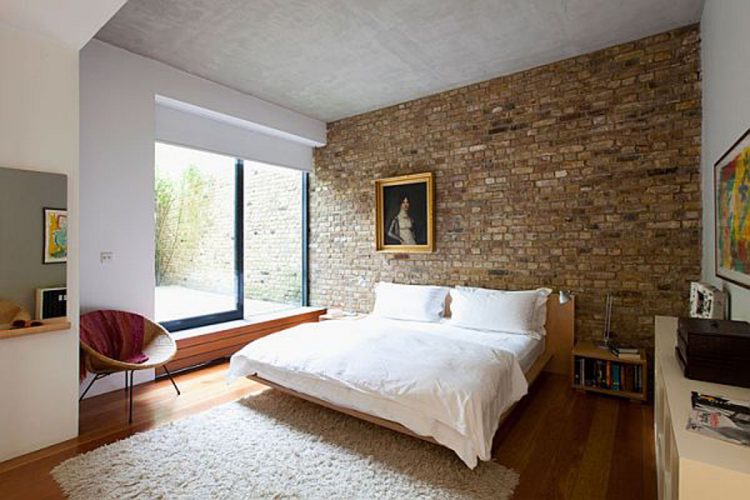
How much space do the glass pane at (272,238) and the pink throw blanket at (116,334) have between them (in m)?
1.54

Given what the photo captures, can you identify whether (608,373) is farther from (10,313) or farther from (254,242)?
(10,313)

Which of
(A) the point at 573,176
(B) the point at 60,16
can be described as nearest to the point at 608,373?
(A) the point at 573,176

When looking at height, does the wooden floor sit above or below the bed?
below

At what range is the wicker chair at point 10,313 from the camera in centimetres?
221

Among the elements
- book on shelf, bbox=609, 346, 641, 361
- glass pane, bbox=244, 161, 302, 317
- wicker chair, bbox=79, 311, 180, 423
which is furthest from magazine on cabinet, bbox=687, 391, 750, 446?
glass pane, bbox=244, 161, 302, 317

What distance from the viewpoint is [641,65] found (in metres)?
3.17

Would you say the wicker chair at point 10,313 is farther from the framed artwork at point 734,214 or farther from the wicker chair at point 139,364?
the framed artwork at point 734,214

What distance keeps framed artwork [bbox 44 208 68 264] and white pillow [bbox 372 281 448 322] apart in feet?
9.48

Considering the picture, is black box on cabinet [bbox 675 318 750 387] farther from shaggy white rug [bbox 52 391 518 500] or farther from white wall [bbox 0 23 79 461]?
white wall [bbox 0 23 79 461]

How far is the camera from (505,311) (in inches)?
137

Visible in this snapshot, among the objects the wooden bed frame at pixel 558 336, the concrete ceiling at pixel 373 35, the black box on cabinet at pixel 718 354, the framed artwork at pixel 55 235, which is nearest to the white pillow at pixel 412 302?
the wooden bed frame at pixel 558 336

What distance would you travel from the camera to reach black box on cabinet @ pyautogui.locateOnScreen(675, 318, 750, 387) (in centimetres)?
140

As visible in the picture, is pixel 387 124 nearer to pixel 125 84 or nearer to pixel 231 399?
pixel 125 84

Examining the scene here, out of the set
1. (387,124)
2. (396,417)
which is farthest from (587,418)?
(387,124)
